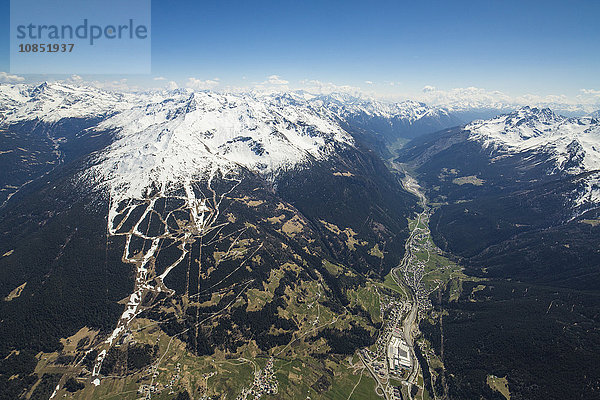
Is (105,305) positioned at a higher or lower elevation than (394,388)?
higher

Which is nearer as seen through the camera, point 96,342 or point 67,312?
point 96,342

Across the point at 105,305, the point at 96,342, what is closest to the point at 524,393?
the point at 96,342

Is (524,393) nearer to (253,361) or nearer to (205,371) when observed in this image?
(253,361)

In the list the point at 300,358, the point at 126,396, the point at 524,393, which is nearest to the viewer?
the point at 126,396

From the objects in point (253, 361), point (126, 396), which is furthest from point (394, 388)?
point (126, 396)

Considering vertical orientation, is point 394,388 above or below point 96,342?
below

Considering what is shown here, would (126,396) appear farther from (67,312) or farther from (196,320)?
(67,312)

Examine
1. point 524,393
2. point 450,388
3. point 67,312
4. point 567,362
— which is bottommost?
point 450,388

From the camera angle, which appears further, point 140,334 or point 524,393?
point 140,334

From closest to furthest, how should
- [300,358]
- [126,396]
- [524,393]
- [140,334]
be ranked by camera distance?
1. [126,396]
2. [524,393]
3. [140,334]
4. [300,358]
